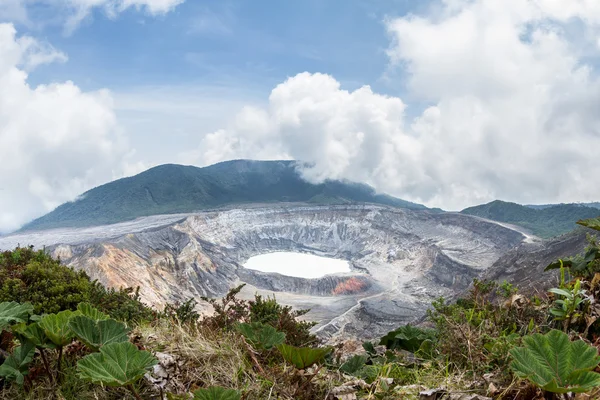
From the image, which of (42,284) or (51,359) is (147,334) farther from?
(42,284)

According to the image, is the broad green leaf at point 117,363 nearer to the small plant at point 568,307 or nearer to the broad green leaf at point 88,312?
the broad green leaf at point 88,312

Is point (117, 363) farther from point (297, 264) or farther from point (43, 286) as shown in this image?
point (297, 264)

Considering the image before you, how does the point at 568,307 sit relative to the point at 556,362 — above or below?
above

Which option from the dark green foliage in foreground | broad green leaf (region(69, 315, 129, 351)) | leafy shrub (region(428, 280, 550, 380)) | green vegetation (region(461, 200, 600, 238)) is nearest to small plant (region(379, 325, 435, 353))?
leafy shrub (region(428, 280, 550, 380))

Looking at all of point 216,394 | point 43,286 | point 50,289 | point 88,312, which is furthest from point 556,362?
point 43,286

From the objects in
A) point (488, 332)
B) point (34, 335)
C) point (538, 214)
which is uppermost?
point (538, 214)

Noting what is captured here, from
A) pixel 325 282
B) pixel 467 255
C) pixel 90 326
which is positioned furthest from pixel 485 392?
pixel 467 255
